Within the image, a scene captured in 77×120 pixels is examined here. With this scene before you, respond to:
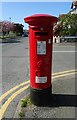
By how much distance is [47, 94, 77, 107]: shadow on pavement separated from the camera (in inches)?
205

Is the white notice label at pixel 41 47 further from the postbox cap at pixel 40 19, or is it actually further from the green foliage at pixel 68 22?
the green foliage at pixel 68 22

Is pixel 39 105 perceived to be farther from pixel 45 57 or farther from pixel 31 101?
pixel 45 57

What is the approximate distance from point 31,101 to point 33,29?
149cm

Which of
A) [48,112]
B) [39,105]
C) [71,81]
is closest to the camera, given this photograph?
[48,112]

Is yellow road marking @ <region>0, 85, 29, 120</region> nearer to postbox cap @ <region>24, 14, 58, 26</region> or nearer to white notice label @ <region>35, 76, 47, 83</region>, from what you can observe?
white notice label @ <region>35, 76, 47, 83</region>

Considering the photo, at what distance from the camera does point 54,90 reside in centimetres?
618

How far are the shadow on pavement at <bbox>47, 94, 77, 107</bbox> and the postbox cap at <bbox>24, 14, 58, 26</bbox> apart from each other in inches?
63.7

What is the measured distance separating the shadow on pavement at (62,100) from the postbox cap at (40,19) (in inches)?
63.7

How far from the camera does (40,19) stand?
4.88 meters

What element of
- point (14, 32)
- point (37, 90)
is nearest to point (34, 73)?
point (37, 90)

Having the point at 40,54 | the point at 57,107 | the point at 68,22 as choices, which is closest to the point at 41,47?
the point at 40,54

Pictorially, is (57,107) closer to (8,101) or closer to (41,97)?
(41,97)

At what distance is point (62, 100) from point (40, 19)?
1.80 meters

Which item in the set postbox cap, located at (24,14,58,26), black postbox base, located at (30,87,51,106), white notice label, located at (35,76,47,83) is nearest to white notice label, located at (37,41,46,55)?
postbox cap, located at (24,14,58,26)
